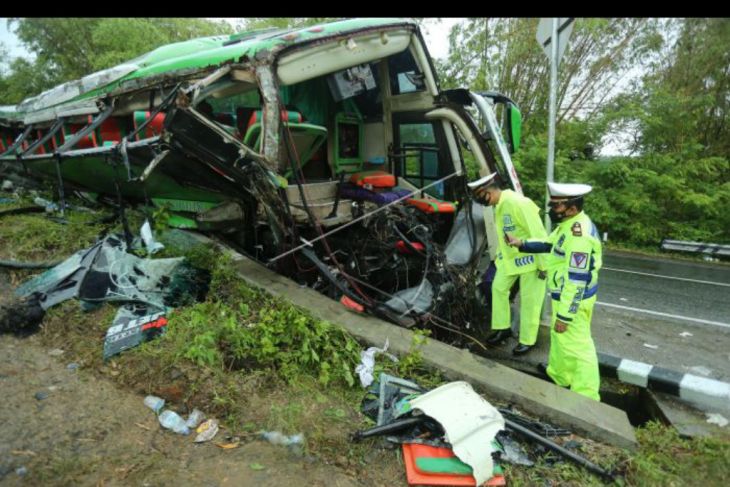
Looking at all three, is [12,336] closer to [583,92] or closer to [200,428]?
[200,428]

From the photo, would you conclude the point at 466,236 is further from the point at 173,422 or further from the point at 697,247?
the point at 697,247

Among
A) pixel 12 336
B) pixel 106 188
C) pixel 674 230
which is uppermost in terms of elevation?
pixel 106 188

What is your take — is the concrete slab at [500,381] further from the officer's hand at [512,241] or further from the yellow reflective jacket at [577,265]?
the officer's hand at [512,241]

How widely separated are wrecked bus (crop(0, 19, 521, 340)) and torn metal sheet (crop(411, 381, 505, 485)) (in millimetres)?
996

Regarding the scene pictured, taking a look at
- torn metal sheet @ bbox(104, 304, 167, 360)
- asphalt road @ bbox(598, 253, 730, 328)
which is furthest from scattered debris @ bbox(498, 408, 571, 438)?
asphalt road @ bbox(598, 253, 730, 328)

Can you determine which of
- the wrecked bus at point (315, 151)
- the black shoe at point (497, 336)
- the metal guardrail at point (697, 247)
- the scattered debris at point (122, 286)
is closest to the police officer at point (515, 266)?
the black shoe at point (497, 336)

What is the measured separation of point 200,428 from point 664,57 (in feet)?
45.9

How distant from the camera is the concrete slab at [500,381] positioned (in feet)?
7.98

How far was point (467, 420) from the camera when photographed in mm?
2225

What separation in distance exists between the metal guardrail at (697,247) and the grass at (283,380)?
809 centimetres

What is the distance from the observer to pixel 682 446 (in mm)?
2400

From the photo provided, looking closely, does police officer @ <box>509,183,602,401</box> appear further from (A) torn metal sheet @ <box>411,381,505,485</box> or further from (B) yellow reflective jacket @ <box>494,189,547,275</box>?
(A) torn metal sheet @ <box>411,381,505,485</box>

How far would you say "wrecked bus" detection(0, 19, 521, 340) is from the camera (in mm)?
3277

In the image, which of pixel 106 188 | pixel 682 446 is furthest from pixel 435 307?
pixel 106 188
